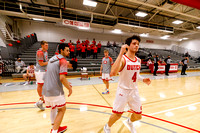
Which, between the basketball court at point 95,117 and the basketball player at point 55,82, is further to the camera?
the basketball court at point 95,117

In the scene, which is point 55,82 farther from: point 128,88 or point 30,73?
point 30,73

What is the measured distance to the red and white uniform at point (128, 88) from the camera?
5.32 ft

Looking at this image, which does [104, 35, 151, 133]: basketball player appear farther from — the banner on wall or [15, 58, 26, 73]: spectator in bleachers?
the banner on wall

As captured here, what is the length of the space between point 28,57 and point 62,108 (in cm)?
1020

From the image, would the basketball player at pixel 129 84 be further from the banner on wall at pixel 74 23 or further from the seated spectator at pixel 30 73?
the banner on wall at pixel 74 23

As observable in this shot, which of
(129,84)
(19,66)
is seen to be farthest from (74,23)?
(129,84)

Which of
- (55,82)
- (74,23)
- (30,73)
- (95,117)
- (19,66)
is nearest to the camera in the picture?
(55,82)

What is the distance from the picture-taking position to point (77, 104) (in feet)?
10.9

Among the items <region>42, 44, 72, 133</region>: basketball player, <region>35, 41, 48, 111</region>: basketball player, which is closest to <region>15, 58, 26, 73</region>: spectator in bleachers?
<region>35, 41, 48, 111</region>: basketball player

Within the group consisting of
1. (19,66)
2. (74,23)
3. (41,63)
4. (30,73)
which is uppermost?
(74,23)

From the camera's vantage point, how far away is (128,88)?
1642mm

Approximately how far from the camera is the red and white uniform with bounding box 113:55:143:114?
5.32 feet

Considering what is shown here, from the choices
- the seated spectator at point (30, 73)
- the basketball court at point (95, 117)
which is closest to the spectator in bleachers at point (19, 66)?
the seated spectator at point (30, 73)

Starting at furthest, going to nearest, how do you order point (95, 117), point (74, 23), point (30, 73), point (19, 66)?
point (74, 23) < point (19, 66) < point (30, 73) < point (95, 117)
